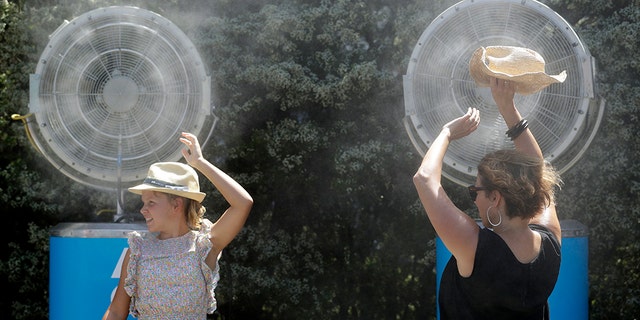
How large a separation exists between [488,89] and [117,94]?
1.71 meters

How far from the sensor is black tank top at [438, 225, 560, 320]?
248 centimetres

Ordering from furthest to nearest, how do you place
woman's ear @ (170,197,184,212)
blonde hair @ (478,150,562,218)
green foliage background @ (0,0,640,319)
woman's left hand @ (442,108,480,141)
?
green foliage background @ (0,0,640,319) < woman's ear @ (170,197,184,212) < woman's left hand @ (442,108,480,141) < blonde hair @ (478,150,562,218)

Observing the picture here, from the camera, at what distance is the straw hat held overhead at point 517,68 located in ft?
9.91

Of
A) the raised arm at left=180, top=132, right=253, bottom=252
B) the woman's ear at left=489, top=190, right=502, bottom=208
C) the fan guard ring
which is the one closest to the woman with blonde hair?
the raised arm at left=180, top=132, right=253, bottom=252

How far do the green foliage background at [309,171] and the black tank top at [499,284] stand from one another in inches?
83.0

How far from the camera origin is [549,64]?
3.57 m

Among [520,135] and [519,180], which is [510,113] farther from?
[519,180]

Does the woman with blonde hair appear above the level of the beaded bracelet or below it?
below

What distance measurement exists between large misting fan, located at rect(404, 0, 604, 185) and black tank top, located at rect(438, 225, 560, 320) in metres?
1.05

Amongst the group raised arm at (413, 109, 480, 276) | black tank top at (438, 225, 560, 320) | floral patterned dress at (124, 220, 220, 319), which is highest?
raised arm at (413, 109, 480, 276)

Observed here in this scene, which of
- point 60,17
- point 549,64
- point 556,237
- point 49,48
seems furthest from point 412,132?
point 60,17

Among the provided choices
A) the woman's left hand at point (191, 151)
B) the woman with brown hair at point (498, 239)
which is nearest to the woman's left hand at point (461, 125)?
the woman with brown hair at point (498, 239)

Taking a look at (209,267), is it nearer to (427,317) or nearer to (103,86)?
(103,86)

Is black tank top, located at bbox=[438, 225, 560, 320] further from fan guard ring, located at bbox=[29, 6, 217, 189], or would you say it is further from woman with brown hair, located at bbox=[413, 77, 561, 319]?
fan guard ring, located at bbox=[29, 6, 217, 189]
